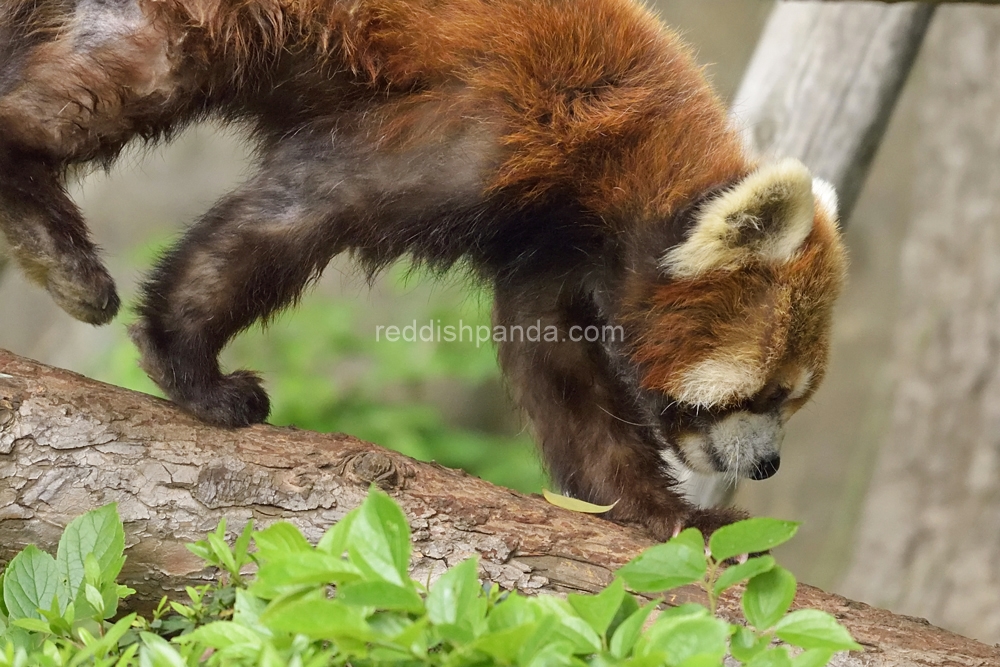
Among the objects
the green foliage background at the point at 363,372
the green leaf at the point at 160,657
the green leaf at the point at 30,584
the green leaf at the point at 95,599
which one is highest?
the green leaf at the point at 160,657

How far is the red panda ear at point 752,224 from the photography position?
2.27m

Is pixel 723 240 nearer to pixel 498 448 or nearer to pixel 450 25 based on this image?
pixel 450 25

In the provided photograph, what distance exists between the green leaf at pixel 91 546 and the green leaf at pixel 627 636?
842 mm

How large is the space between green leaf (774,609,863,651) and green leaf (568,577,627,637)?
0.79 ft

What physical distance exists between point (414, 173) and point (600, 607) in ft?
4.75

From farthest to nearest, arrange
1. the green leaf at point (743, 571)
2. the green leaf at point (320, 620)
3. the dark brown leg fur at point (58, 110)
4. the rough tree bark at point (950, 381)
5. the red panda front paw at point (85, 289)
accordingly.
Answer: the rough tree bark at point (950, 381) < the red panda front paw at point (85, 289) < the dark brown leg fur at point (58, 110) < the green leaf at point (743, 571) < the green leaf at point (320, 620)

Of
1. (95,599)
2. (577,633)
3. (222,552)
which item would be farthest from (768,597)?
(95,599)

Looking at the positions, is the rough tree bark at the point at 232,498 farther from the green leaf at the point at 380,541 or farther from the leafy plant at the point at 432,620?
the green leaf at the point at 380,541

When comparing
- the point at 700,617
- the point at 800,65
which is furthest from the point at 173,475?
the point at 800,65

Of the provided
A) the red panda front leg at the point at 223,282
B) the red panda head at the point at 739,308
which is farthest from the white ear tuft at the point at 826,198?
the red panda front leg at the point at 223,282

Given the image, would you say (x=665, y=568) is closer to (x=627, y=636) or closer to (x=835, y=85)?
(x=627, y=636)

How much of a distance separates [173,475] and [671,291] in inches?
49.7

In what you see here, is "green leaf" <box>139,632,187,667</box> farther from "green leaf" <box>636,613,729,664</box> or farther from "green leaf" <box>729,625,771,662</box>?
"green leaf" <box>729,625,771,662</box>

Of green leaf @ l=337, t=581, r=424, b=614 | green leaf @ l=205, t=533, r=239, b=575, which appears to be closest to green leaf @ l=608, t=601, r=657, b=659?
green leaf @ l=337, t=581, r=424, b=614
